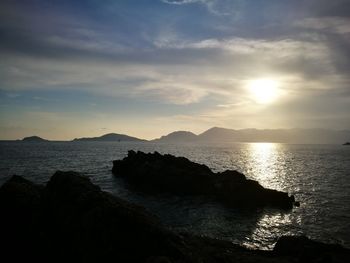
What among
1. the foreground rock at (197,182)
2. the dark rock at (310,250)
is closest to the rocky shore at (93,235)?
the dark rock at (310,250)

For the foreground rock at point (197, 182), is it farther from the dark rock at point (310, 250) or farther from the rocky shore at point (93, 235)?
the rocky shore at point (93, 235)

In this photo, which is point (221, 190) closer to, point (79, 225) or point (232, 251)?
point (232, 251)

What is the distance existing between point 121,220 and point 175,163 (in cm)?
4640

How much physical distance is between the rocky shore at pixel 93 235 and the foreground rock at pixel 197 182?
24.0m

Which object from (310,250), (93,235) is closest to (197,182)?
(310,250)

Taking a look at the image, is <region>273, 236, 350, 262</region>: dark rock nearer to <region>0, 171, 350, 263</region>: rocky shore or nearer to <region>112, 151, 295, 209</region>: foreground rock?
<region>0, 171, 350, 263</region>: rocky shore

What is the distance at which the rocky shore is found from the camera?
45.1ft

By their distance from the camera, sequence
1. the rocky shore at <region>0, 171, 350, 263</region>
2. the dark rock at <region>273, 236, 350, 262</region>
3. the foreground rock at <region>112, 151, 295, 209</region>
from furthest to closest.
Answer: the foreground rock at <region>112, 151, 295, 209</region> → the dark rock at <region>273, 236, 350, 262</region> → the rocky shore at <region>0, 171, 350, 263</region>

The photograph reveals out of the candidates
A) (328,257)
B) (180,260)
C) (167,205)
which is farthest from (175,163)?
(180,260)

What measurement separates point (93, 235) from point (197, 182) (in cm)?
3953

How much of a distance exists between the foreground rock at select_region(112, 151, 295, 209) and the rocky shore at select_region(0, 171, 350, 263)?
24012mm

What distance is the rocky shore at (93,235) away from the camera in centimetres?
1373

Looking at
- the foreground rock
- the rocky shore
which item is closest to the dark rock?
the rocky shore

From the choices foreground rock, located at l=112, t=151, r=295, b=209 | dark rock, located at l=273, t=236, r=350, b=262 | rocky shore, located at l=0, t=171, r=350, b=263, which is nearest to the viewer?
rocky shore, located at l=0, t=171, r=350, b=263
